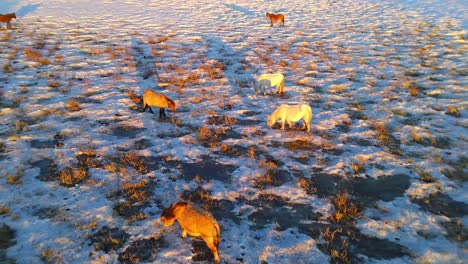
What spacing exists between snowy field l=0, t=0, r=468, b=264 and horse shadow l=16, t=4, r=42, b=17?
6941 mm

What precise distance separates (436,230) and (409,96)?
305 inches

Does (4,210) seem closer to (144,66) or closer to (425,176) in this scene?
(425,176)

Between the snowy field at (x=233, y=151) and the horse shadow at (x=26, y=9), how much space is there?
6941mm

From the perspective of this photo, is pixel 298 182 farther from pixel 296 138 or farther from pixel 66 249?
pixel 66 249

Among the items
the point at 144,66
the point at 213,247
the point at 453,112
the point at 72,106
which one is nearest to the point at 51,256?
the point at 213,247

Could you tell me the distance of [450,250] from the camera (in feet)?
20.9

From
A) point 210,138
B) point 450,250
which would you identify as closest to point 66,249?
point 210,138

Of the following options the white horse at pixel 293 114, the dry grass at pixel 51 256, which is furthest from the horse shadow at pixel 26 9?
the dry grass at pixel 51 256

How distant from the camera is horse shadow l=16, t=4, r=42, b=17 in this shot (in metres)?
25.2

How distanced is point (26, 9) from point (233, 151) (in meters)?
26.4

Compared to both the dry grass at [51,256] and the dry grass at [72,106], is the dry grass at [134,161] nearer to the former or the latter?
the dry grass at [51,256]

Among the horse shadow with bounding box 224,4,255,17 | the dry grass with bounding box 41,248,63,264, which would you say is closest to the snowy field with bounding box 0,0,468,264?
the dry grass with bounding box 41,248,63,264

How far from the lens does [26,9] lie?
2673cm

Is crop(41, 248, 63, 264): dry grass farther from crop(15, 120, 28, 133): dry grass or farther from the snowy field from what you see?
crop(15, 120, 28, 133): dry grass
